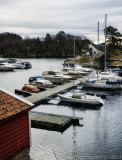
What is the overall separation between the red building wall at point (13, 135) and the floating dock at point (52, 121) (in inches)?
245

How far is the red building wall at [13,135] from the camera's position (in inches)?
410

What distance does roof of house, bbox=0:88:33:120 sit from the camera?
10.5 metres

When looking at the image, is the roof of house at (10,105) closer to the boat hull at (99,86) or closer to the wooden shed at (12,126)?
the wooden shed at (12,126)

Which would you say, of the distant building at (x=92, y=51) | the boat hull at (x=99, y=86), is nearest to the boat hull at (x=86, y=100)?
the boat hull at (x=99, y=86)

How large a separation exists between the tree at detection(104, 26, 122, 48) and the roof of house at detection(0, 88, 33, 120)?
72.1 m

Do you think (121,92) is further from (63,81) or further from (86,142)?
(86,142)

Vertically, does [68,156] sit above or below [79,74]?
below

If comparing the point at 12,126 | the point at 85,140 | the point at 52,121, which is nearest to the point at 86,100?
the point at 52,121

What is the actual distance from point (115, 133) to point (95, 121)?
3307 millimetres

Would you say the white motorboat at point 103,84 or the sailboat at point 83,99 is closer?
the sailboat at point 83,99

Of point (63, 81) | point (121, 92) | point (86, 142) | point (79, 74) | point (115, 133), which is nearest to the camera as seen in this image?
point (86, 142)

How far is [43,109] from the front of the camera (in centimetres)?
2462

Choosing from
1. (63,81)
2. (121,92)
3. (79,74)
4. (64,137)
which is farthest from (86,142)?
(79,74)

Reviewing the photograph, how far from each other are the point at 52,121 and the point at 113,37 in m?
67.5
